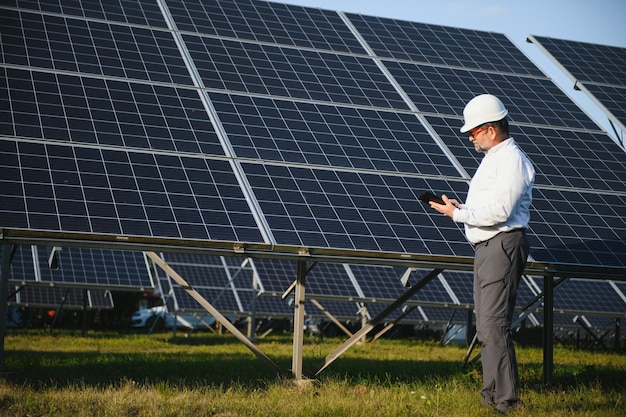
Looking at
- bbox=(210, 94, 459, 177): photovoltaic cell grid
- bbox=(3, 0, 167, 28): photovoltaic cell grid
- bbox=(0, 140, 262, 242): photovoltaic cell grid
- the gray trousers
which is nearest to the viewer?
the gray trousers

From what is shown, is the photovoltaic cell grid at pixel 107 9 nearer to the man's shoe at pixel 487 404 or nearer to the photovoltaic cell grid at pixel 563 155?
the photovoltaic cell grid at pixel 563 155

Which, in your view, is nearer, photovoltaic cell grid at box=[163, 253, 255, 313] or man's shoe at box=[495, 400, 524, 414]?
man's shoe at box=[495, 400, 524, 414]

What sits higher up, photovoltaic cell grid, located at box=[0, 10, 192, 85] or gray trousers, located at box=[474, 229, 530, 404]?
photovoltaic cell grid, located at box=[0, 10, 192, 85]

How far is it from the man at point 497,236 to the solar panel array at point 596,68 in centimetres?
798

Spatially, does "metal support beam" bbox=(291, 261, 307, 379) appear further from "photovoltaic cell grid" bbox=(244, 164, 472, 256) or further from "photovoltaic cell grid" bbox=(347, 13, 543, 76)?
"photovoltaic cell grid" bbox=(347, 13, 543, 76)

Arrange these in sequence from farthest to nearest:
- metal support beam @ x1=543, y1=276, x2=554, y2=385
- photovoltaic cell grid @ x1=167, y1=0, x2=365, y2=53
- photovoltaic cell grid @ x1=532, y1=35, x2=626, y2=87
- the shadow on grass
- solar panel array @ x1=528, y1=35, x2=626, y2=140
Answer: photovoltaic cell grid @ x1=532, y1=35, x2=626, y2=87
solar panel array @ x1=528, y1=35, x2=626, y2=140
photovoltaic cell grid @ x1=167, y1=0, x2=365, y2=53
metal support beam @ x1=543, y1=276, x2=554, y2=385
the shadow on grass

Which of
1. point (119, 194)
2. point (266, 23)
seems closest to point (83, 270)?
point (266, 23)

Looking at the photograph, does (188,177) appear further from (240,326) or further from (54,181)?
(240,326)

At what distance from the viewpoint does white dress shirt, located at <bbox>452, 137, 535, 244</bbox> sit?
6.78 m

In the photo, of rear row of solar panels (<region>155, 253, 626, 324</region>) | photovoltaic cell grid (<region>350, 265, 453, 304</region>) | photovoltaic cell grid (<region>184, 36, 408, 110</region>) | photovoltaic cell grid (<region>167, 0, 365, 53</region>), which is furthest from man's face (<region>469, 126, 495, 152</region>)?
photovoltaic cell grid (<region>350, 265, 453, 304</region>)

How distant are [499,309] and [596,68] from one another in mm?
11211

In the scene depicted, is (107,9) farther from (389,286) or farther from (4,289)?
(389,286)

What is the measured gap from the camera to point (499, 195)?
22.3 feet

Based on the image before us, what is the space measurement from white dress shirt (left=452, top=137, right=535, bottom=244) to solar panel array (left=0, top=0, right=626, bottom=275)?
2794 millimetres
